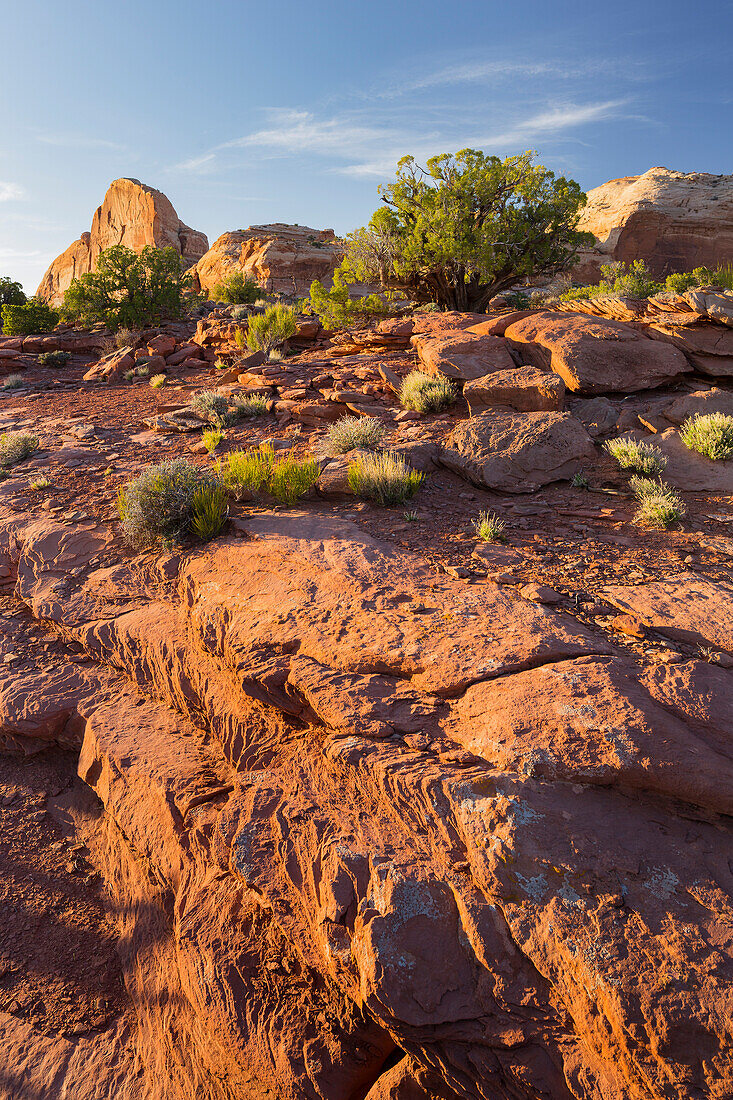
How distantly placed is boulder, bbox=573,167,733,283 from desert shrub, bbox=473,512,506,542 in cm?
3061

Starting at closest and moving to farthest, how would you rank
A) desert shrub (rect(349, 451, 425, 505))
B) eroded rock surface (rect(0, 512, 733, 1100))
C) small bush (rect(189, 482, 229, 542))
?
eroded rock surface (rect(0, 512, 733, 1100))
small bush (rect(189, 482, 229, 542))
desert shrub (rect(349, 451, 425, 505))

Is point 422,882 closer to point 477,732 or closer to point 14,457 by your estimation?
point 477,732

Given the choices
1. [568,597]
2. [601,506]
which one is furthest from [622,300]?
[568,597]

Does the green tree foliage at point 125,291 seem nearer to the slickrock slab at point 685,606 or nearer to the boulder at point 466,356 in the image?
the boulder at point 466,356

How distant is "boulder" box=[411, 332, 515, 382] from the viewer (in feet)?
26.6

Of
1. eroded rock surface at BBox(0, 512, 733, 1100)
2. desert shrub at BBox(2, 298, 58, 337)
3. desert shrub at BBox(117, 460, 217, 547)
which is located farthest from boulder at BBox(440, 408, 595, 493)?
desert shrub at BBox(2, 298, 58, 337)

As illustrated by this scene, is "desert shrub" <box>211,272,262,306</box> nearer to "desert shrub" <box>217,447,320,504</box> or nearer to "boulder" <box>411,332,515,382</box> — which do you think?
"boulder" <box>411,332,515,382</box>

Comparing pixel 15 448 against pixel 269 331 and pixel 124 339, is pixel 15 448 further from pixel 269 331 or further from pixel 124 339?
pixel 124 339

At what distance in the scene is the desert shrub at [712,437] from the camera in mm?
5984

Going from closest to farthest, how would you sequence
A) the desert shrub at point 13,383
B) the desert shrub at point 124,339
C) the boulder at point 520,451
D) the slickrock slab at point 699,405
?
the boulder at point 520,451
the slickrock slab at point 699,405
the desert shrub at point 13,383
the desert shrub at point 124,339

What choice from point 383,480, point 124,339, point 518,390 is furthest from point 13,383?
point 518,390

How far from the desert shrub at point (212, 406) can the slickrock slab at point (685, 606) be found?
7.03 m

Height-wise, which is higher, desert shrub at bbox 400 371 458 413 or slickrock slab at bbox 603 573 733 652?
desert shrub at bbox 400 371 458 413

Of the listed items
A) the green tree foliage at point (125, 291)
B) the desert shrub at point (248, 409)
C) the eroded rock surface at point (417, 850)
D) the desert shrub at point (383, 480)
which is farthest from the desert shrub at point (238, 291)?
the eroded rock surface at point (417, 850)
